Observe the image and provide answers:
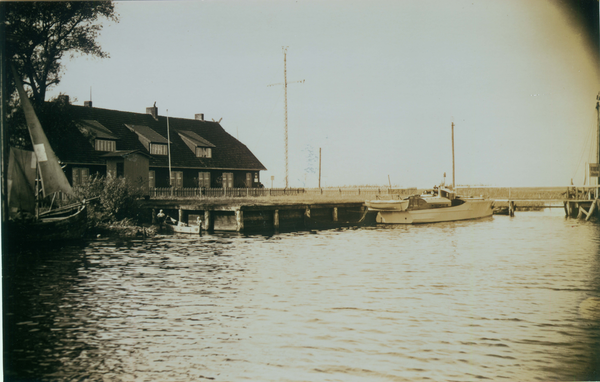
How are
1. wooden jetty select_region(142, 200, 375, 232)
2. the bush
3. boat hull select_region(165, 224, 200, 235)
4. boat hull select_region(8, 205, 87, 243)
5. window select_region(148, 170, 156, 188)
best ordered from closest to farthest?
boat hull select_region(8, 205, 87, 243), the bush, boat hull select_region(165, 224, 200, 235), wooden jetty select_region(142, 200, 375, 232), window select_region(148, 170, 156, 188)

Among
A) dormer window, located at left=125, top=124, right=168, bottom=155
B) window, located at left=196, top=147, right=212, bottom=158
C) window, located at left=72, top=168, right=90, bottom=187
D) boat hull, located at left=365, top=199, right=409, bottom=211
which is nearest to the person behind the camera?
window, located at left=72, top=168, right=90, bottom=187

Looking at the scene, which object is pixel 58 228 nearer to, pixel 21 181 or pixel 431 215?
pixel 21 181

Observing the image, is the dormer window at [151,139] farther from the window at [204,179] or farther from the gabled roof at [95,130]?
the window at [204,179]

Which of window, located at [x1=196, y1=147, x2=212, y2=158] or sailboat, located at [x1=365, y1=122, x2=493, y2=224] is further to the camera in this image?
window, located at [x1=196, y1=147, x2=212, y2=158]

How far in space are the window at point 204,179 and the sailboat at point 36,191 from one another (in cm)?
1623

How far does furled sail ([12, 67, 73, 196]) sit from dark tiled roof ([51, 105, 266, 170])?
24.8 feet

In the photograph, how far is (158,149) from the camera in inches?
1233

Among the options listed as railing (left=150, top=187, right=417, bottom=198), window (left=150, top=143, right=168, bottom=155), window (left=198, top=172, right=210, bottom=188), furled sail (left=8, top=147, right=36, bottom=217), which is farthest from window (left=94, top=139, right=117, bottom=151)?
furled sail (left=8, top=147, right=36, bottom=217)

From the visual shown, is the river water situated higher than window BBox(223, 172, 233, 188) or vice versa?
window BBox(223, 172, 233, 188)

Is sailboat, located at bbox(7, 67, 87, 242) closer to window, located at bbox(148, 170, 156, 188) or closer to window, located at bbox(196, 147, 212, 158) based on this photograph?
window, located at bbox(148, 170, 156, 188)

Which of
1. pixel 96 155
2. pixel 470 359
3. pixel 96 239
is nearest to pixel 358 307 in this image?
pixel 470 359

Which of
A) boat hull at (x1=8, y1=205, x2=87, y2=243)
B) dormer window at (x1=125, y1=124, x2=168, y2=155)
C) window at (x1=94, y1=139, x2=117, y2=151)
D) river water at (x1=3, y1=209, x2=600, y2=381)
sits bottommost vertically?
river water at (x1=3, y1=209, x2=600, y2=381)

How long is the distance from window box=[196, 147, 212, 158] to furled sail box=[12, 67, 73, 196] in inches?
786

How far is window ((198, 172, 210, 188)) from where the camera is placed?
110 ft
